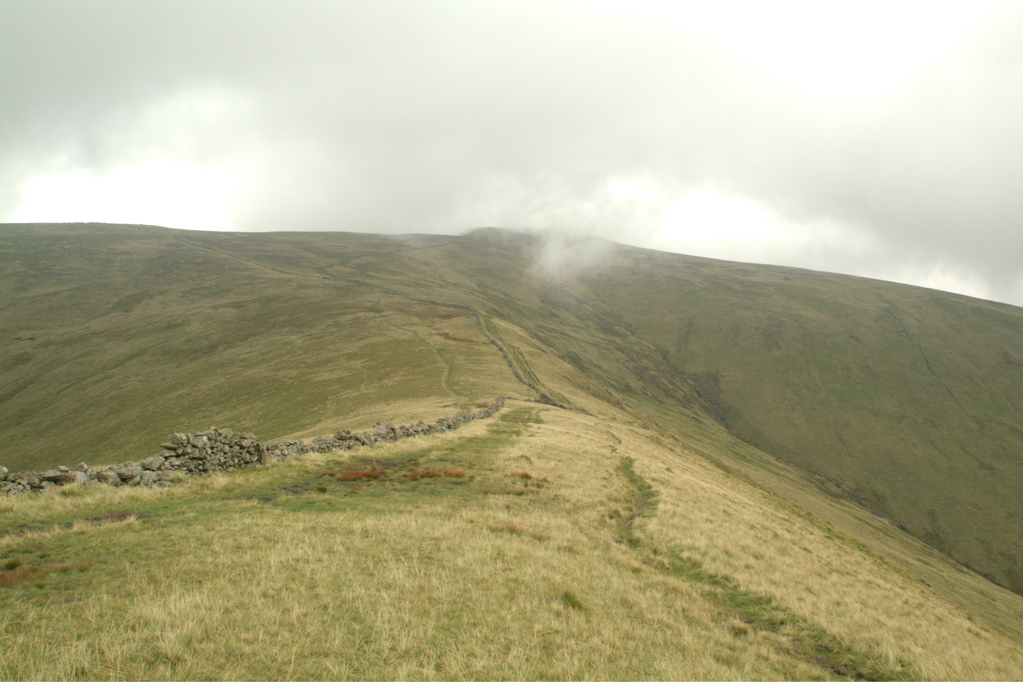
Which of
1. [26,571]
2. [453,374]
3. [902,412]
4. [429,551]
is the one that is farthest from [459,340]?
[902,412]

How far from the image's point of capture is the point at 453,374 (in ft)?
204

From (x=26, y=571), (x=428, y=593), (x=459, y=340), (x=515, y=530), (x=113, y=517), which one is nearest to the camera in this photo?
(x=26, y=571)

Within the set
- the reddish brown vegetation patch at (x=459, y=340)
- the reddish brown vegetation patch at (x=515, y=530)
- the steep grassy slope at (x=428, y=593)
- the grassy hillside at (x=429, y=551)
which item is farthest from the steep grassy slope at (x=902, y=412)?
the reddish brown vegetation patch at (x=515, y=530)

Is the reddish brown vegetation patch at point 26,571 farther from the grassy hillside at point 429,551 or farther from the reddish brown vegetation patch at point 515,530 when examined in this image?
the reddish brown vegetation patch at point 515,530

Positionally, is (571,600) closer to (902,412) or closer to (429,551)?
(429,551)

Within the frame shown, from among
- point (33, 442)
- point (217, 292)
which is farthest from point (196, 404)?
point (217, 292)

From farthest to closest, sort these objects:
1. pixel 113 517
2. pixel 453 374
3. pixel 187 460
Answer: pixel 453 374
pixel 187 460
pixel 113 517

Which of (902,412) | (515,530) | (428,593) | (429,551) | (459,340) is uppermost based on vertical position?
(902,412)

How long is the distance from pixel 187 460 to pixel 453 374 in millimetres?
41489

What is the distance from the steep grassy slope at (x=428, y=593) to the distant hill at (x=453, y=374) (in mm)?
24610

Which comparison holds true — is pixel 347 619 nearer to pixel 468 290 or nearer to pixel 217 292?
pixel 217 292

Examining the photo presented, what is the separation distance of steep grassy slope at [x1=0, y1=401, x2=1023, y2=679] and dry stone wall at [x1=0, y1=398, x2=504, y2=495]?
1.65 meters

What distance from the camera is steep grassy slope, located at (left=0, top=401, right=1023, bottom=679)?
830cm

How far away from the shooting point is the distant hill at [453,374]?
63.0 meters
